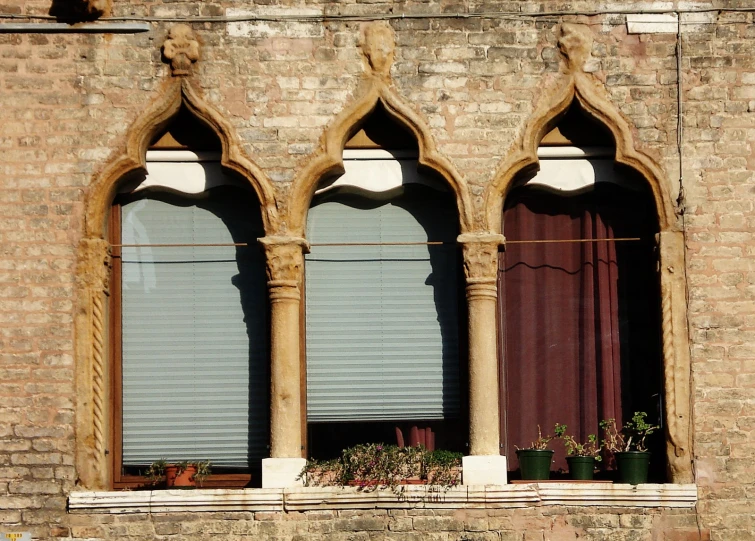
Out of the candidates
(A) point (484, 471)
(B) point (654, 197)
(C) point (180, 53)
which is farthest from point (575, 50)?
(A) point (484, 471)

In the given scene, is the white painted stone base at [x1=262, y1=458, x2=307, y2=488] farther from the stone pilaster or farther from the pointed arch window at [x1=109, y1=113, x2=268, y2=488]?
the stone pilaster

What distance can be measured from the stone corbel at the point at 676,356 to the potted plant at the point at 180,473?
3.51 m

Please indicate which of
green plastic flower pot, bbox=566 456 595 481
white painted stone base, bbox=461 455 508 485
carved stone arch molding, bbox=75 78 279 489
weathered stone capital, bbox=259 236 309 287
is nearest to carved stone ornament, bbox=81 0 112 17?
carved stone arch molding, bbox=75 78 279 489

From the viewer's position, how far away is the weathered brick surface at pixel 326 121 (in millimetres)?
11852

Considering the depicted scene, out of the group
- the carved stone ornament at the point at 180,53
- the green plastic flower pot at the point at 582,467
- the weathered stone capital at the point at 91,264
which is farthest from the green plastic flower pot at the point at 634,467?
the carved stone ornament at the point at 180,53

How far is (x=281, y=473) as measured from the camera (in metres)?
11.8

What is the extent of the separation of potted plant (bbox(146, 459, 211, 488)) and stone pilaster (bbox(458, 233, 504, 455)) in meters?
2.05

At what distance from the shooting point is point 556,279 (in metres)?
12.6

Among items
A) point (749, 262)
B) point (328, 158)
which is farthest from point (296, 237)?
point (749, 262)

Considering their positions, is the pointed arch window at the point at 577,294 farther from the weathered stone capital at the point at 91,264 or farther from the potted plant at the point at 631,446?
the weathered stone capital at the point at 91,264

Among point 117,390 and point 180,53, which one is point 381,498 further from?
point 180,53

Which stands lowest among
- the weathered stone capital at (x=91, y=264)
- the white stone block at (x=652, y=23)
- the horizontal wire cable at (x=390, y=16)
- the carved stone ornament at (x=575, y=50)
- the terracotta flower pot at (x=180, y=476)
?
the terracotta flower pot at (x=180, y=476)

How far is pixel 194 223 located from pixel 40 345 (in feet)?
5.18

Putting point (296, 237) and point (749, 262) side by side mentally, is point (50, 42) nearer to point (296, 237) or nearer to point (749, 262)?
point (296, 237)
